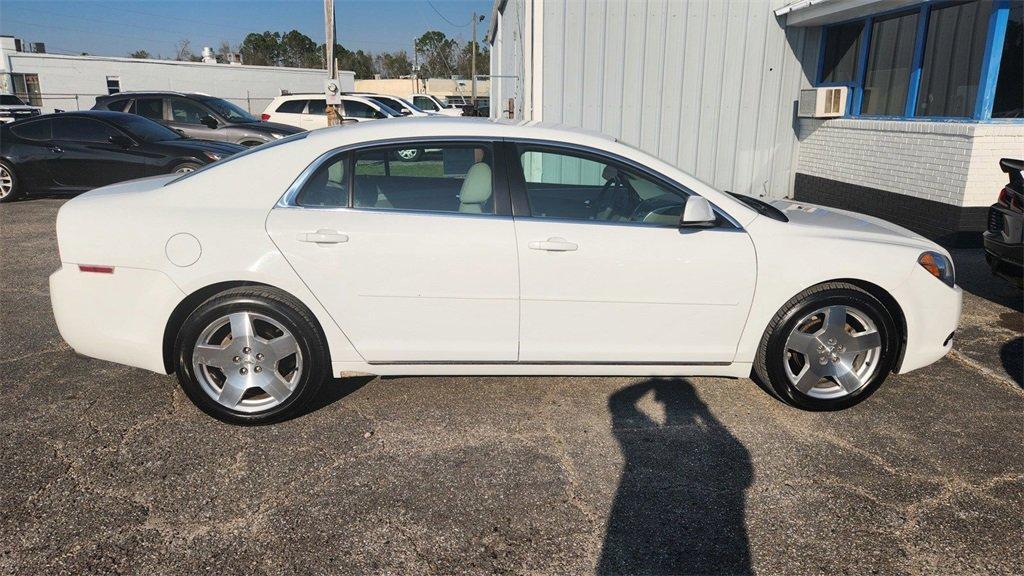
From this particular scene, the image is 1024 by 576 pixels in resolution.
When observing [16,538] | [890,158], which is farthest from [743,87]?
[16,538]

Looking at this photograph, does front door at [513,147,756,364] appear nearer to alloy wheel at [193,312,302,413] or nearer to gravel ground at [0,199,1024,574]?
gravel ground at [0,199,1024,574]

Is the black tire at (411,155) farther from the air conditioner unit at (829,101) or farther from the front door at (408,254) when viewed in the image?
the air conditioner unit at (829,101)

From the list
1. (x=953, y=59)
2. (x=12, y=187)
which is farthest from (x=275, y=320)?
(x=12, y=187)

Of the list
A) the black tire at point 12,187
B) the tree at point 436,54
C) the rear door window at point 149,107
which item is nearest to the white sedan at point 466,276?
the black tire at point 12,187

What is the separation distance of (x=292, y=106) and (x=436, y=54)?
75.5m

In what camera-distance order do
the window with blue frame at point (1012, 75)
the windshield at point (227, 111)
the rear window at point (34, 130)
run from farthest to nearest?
the windshield at point (227, 111)
the rear window at point (34, 130)
the window with blue frame at point (1012, 75)

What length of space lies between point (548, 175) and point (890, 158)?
6968 millimetres

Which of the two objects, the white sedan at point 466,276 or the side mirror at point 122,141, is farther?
the side mirror at point 122,141

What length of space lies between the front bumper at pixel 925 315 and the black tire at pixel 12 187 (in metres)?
12.3

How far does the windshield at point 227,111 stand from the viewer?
13781mm

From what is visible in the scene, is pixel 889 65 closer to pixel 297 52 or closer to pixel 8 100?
pixel 8 100

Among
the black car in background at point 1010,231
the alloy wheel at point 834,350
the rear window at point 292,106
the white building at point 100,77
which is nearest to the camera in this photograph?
the alloy wheel at point 834,350

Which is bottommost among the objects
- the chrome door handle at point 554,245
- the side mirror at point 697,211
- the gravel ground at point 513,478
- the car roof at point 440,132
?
the gravel ground at point 513,478

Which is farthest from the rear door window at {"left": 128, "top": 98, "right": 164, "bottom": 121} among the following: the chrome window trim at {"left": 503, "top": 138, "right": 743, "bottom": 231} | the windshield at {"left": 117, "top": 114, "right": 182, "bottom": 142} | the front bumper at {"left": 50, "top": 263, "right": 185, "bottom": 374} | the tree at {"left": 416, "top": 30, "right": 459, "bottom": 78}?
the tree at {"left": 416, "top": 30, "right": 459, "bottom": 78}
